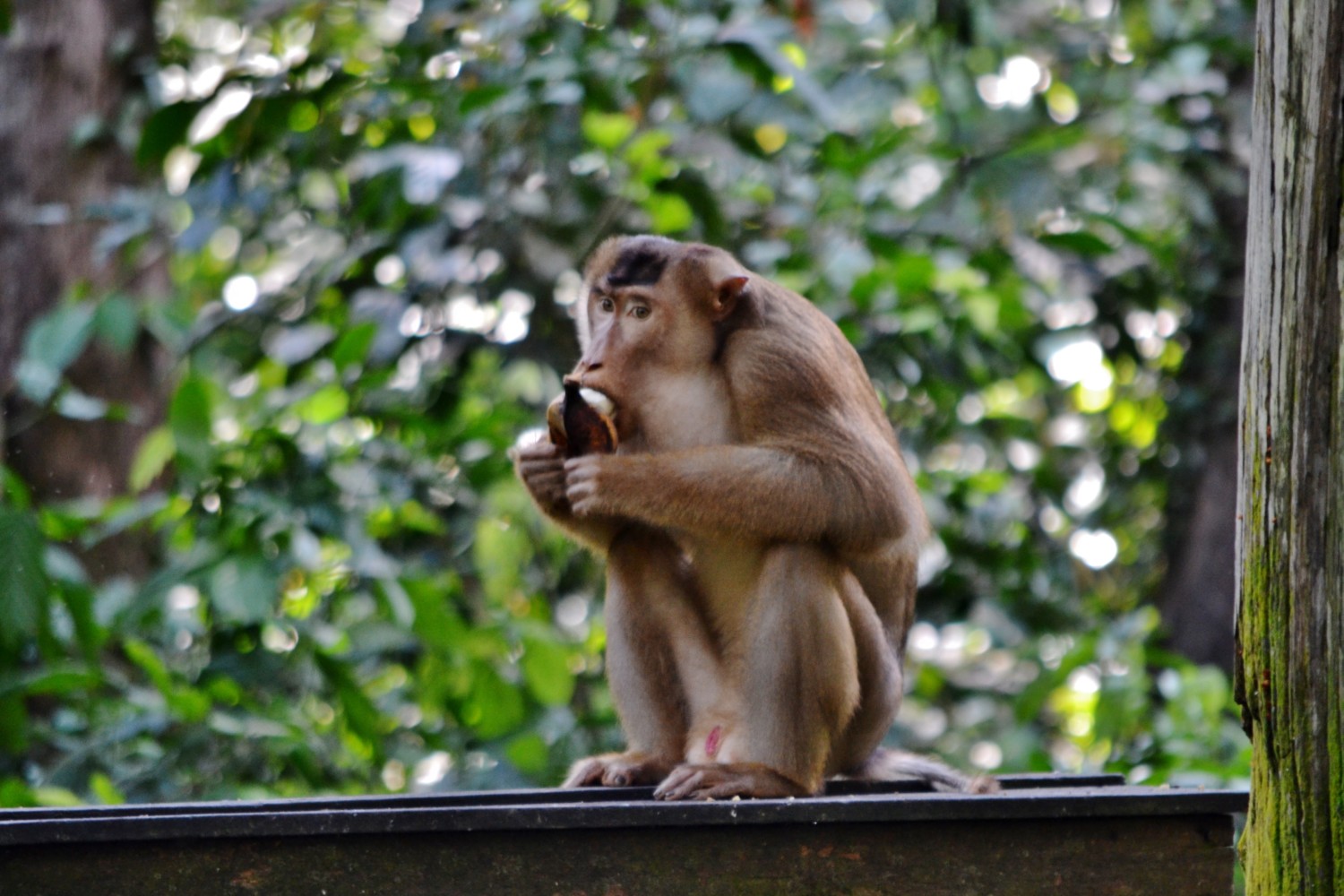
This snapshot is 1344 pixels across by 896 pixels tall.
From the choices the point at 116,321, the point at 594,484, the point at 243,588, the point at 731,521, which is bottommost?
the point at 243,588

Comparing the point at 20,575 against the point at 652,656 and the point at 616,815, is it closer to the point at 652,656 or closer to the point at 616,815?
the point at 652,656

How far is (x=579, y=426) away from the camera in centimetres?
383

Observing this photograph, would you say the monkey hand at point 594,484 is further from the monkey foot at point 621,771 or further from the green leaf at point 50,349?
the green leaf at point 50,349

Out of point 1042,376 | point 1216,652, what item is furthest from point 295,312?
point 1216,652

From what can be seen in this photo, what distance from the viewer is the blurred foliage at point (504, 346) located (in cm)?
538

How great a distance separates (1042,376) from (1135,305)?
83 cm

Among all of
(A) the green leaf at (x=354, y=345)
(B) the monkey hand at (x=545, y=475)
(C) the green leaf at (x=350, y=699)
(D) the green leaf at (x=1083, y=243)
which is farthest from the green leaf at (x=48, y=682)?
(D) the green leaf at (x=1083, y=243)

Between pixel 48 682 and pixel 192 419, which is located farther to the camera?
pixel 192 419

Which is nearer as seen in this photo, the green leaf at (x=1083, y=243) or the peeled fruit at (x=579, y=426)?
the peeled fruit at (x=579, y=426)

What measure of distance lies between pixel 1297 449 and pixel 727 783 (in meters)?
1.65

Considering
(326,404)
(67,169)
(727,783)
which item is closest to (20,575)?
(326,404)

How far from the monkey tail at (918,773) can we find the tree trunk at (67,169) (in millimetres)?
4600

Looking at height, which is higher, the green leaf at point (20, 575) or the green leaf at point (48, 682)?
the green leaf at point (20, 575)

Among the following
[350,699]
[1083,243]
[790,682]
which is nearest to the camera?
[790,682]
